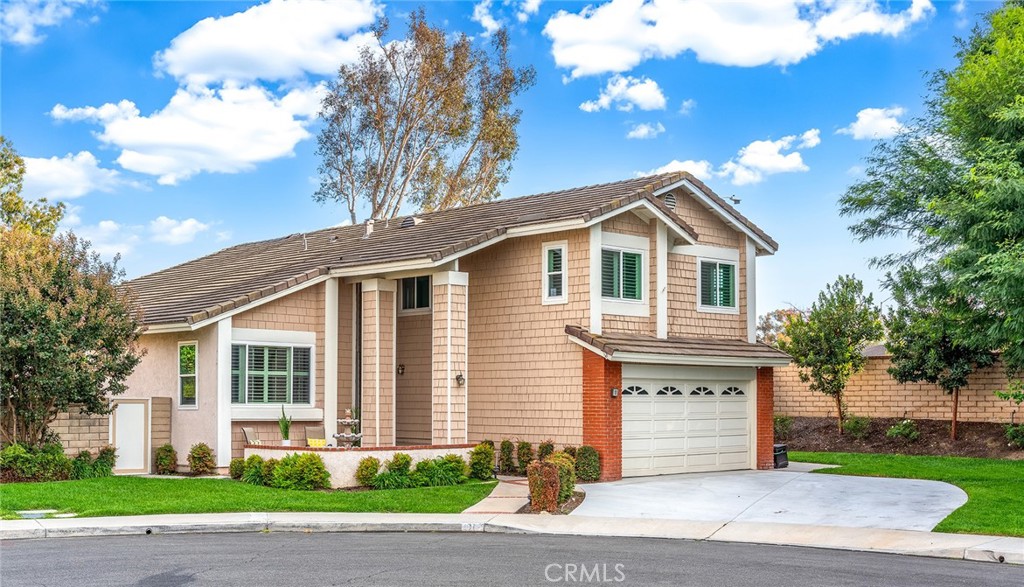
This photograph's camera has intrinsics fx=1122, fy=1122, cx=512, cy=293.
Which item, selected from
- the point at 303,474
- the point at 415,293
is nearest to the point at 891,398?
the point at 415,293

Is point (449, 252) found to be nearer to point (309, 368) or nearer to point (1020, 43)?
point (309, 368)

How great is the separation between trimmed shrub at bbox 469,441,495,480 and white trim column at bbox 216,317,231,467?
5146 millimetres

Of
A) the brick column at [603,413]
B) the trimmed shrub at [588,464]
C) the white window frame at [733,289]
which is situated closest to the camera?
the trimmed shrub at [588,464]

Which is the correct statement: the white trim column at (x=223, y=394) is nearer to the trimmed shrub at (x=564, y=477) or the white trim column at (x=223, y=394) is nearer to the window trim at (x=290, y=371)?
the window trim at (x=290, y=371)

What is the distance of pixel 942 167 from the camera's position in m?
22.8

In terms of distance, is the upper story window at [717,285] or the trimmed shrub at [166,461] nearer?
the trimmed shrub at [166,461]

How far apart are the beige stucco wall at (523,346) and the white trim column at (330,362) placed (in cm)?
301

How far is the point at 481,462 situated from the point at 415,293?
599 centimetres

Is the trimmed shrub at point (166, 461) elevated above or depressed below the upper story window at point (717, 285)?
below

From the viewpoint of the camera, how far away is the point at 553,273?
2366cm

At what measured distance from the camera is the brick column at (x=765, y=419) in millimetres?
25750

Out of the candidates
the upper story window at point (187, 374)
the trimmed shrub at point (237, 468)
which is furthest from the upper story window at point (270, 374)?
the trimmed shrub at point (237, 468)

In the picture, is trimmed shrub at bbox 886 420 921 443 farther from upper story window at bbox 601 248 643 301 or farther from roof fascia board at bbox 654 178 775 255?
upper story window at bbox 601 248 643 301

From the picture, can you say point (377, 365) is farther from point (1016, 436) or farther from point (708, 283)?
point (1016, 436)
